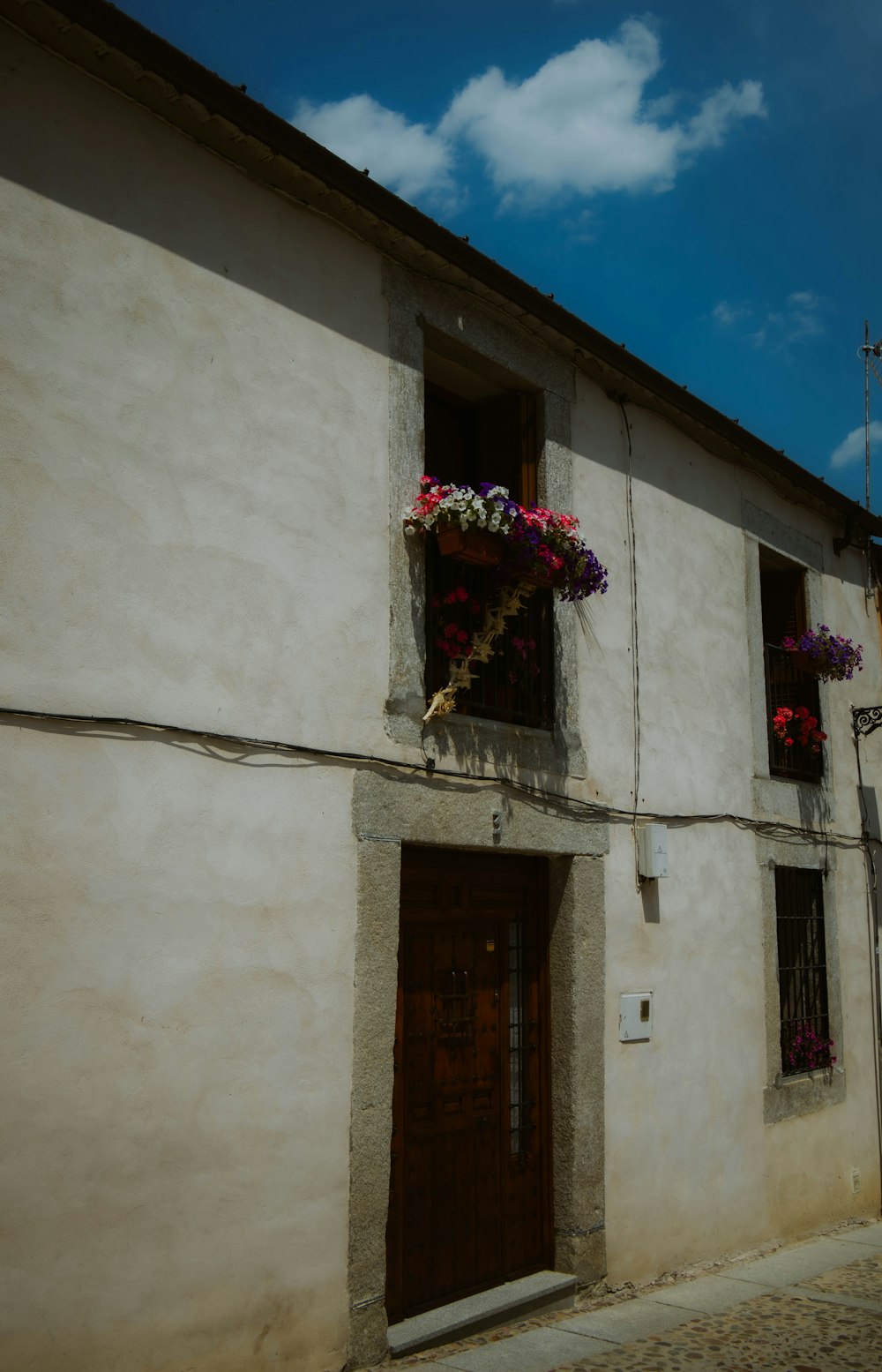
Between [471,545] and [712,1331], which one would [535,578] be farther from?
[712,1331]

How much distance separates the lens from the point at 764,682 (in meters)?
8.81

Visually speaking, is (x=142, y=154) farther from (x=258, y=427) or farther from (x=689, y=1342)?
(x=689, y=1342)

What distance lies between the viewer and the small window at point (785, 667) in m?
9.12

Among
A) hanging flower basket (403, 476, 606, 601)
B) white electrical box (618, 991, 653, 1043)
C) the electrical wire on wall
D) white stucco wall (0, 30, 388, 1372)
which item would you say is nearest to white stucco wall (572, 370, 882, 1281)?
white electrical box (618, 991, 653, 1043)

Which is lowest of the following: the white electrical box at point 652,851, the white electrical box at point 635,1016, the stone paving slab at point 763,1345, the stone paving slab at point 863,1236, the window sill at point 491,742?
the stone paving slab at point 863,1236

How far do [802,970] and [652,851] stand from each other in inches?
103

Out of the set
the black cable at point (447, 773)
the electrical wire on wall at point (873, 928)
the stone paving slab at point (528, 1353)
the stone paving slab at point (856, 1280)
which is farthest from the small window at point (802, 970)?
the stone paving slab at point (528, 1353)

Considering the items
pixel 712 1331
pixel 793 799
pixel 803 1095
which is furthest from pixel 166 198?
pixel 803 1095

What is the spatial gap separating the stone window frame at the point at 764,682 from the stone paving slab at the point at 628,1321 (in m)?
3.34

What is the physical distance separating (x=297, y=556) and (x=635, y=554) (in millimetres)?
2975

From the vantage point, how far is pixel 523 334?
22.7ft

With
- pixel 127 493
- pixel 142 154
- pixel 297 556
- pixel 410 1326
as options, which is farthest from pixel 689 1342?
pixel 142 154

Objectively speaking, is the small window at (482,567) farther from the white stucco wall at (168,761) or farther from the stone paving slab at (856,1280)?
the stone paving slab at (856,1280)

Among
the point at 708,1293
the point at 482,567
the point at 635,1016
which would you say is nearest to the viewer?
the point at 482,567
